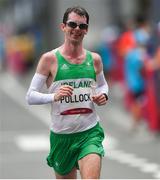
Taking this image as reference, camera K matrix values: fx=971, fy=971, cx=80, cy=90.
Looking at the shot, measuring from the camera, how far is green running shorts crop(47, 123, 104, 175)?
8695 mm

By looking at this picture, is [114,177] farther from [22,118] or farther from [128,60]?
[22,118]

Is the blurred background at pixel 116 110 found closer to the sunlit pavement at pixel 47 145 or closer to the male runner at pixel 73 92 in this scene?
the sunlit pavement at pixel 47 145

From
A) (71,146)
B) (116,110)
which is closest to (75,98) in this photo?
(71,146)

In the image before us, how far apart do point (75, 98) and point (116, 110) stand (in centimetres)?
1503

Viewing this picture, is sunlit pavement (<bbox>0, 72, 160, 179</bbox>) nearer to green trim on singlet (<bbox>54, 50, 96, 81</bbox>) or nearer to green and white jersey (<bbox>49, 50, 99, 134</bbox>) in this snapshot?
green and white jersey (<bbox>49, 50, 99, 134</bbox>)

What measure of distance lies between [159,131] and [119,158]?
9.68 feet

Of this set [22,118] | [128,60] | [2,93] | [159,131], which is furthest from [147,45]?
[2,93]

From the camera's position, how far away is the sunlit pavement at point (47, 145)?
43.7 feet

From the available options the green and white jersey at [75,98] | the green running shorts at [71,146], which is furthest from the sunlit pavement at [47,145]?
the green and white jersey at [75,98]

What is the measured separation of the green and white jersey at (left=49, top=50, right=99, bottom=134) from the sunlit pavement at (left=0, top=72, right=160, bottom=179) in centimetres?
359

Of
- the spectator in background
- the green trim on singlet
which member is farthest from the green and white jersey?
the spectator in background

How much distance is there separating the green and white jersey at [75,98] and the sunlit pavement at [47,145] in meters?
3.59

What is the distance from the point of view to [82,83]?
873 centimetres

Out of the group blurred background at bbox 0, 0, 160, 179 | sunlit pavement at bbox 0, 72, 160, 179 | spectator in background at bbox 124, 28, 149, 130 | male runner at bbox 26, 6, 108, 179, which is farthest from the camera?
spectator in background at bbox 124, 28, 149, 130
